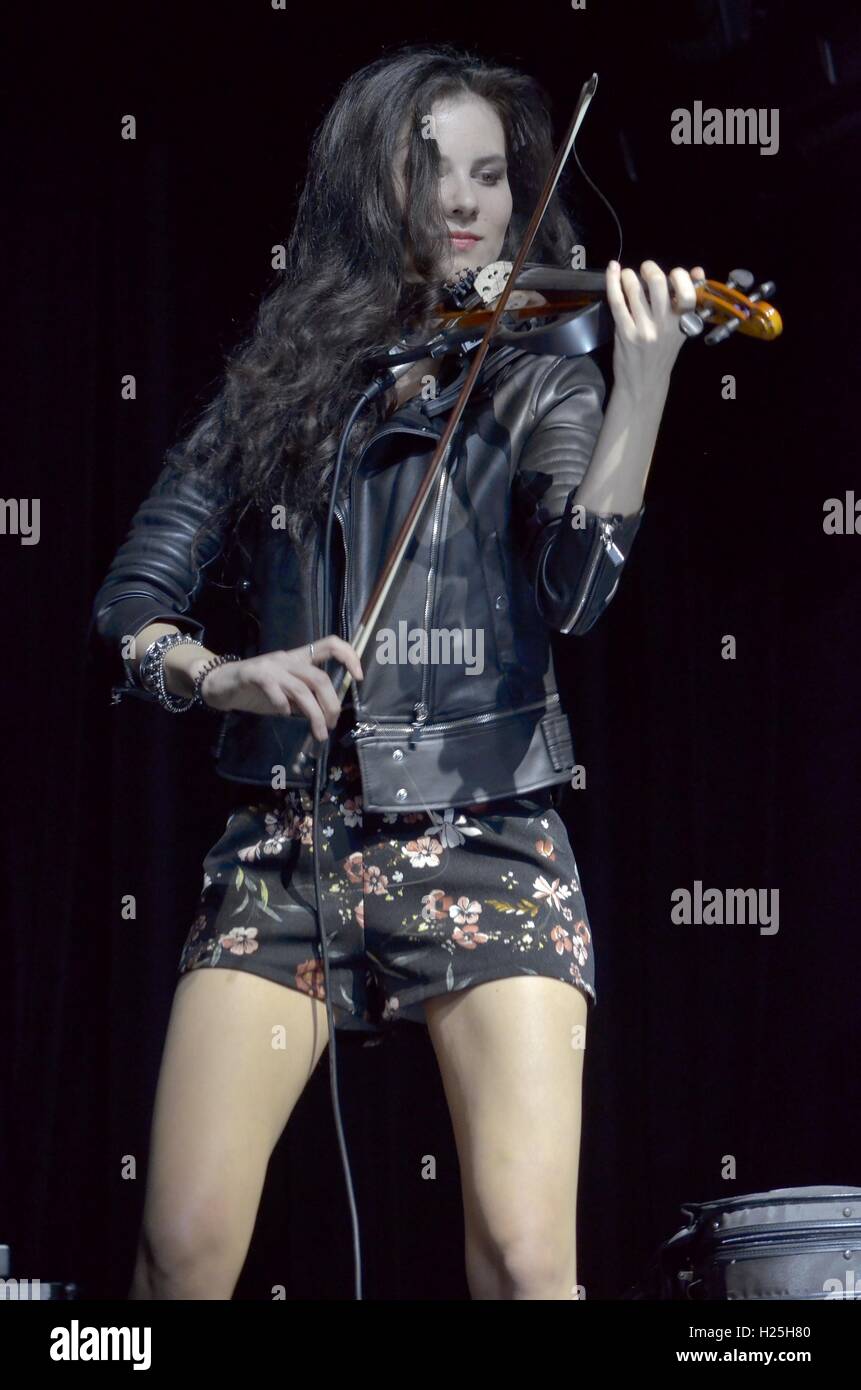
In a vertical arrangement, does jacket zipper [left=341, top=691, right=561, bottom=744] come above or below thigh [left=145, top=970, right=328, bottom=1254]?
above

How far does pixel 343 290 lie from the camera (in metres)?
1.92

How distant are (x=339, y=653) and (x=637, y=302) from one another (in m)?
0.44

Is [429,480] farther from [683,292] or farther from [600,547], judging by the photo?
[683,292]

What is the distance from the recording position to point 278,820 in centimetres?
168

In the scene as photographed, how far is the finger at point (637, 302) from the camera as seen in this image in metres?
1.54

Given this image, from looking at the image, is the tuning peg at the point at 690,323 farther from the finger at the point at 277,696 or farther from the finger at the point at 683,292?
the finger at the point at 277,696

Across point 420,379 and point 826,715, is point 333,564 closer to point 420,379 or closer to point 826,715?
point 420,379

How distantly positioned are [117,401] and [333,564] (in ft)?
2.92

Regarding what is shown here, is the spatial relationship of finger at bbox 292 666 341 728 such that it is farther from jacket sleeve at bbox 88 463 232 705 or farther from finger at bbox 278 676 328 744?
jacket sleeve at bbox 88 463 232 705

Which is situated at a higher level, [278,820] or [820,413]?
[820,413]

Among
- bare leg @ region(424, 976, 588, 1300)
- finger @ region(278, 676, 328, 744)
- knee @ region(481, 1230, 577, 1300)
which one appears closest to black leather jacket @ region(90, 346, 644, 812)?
finger @ region(278, 676, 328, 744)

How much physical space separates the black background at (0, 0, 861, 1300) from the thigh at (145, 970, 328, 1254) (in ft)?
2.76

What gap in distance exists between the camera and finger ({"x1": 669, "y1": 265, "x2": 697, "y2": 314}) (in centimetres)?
153
